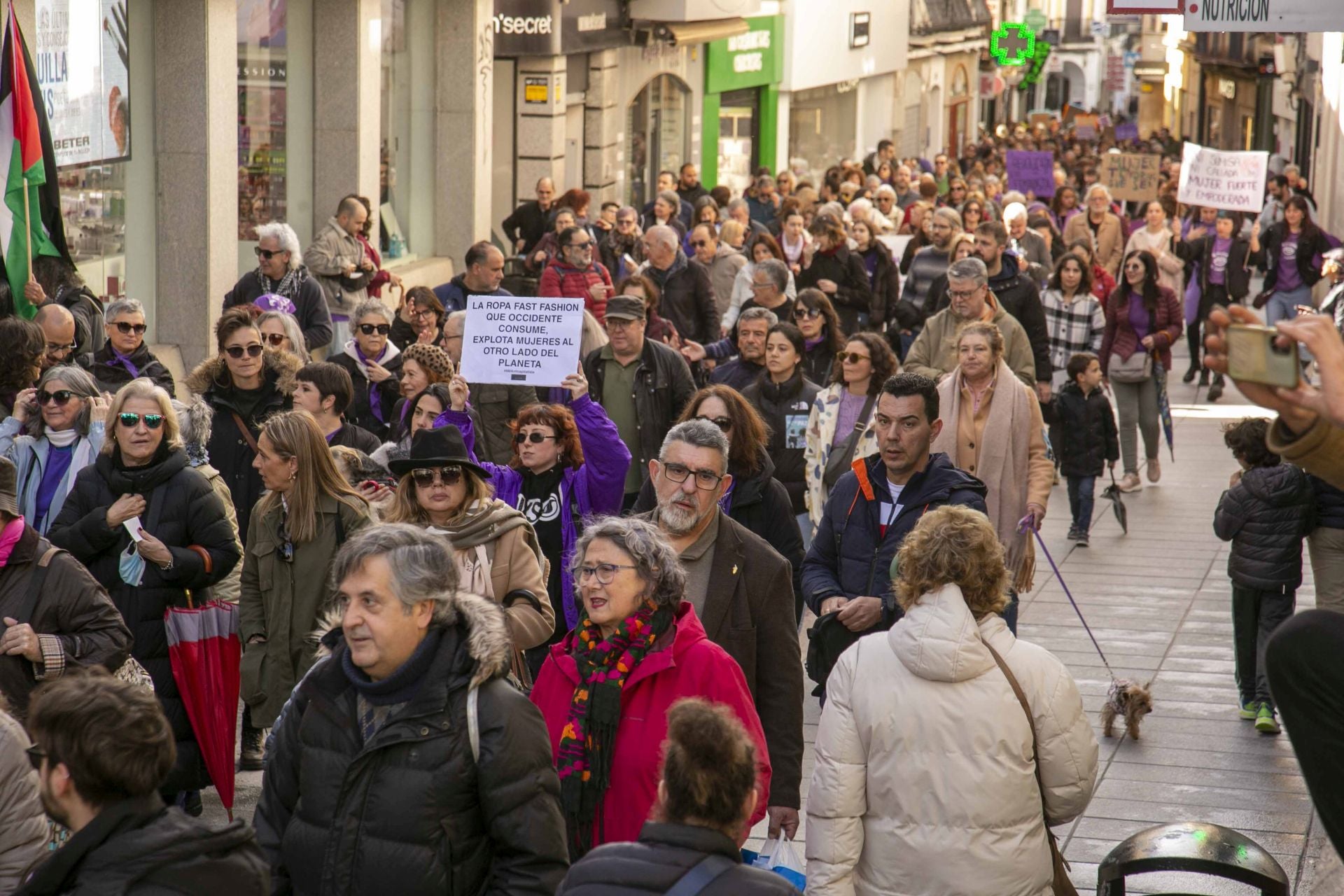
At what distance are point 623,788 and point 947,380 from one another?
4.08m

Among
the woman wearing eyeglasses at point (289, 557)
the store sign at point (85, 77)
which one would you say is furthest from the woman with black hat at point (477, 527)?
the store sign at point (85, 77)

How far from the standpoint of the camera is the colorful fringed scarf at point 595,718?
192 inches

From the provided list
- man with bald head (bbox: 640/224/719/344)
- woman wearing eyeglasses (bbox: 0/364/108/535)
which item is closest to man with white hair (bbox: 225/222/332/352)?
man with bald head (bbox: 640/224/719/344)

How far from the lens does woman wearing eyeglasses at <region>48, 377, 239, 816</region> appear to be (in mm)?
6996


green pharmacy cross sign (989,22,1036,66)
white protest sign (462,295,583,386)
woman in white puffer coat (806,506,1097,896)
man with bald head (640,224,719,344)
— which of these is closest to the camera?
woman in white puffer coat (806,506,1097,896)

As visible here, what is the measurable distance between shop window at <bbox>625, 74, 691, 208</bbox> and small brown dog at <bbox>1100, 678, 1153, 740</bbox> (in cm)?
2065

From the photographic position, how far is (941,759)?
4.76 metres

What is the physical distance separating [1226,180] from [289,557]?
651 inches

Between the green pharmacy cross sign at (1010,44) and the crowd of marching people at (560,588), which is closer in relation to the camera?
the crowd of marching people at (560,588)

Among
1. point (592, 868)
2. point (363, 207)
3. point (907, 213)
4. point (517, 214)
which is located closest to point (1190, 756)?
point (592, 868)

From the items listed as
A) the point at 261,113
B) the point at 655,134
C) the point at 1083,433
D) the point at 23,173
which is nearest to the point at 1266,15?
the point at 1083,433

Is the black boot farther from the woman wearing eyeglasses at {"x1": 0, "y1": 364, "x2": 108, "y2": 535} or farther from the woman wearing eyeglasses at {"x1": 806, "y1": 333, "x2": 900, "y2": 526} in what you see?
the woman wearing eyeglasses at {"x1": 806, "y1": 333, "x2": 900, "y2": 526}

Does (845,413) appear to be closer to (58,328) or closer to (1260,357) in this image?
→ (58,328)

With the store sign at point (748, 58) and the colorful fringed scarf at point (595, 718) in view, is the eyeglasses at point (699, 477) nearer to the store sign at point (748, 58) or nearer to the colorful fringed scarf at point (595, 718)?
the colorful fringed scarf at point (595, 718)
